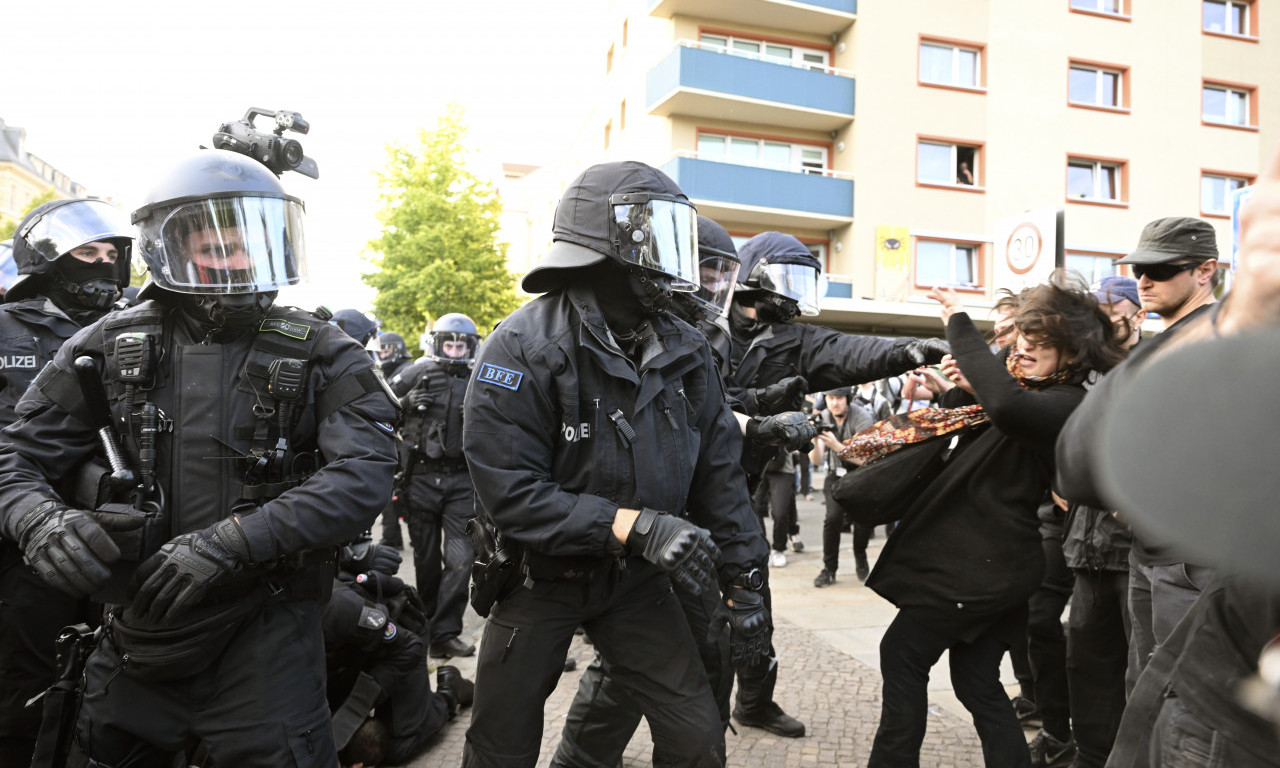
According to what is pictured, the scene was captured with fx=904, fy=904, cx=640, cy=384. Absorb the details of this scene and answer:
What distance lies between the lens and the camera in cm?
313

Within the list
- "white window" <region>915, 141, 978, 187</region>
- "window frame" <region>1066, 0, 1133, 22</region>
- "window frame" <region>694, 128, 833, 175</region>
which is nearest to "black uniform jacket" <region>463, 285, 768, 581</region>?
"window frame" <region>694, 128, 833, 175</region>

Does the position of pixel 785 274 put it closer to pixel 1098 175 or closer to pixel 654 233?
pixel 654 233

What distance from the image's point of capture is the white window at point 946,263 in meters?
22.8

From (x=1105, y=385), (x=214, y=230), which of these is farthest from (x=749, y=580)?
(x=214, y=230)

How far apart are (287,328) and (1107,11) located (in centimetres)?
2743

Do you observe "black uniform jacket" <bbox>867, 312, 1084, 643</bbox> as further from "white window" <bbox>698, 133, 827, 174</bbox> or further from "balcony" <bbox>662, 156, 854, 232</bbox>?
"white window" <bbox>698, 133, 827, 174</bbox>

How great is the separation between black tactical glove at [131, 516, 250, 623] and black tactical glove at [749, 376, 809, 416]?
243cm

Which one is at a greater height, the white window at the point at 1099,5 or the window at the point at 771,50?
the white window at the point at 1099,5

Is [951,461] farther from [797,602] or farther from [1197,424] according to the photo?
[797,602]

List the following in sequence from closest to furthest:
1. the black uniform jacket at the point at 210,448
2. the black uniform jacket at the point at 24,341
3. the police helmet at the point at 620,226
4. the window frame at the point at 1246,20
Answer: the black uniform jacket at the point at 210,448, the police helmet at the point at 620,226, the black uniform jacket at the point at 24,341, the window frame at the point at 1246,20

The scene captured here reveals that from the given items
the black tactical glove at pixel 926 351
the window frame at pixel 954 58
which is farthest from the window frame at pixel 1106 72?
the black tactical glove at pixel 926 351

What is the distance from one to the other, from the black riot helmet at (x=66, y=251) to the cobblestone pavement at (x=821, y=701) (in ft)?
8.07

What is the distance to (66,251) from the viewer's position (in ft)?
12.2

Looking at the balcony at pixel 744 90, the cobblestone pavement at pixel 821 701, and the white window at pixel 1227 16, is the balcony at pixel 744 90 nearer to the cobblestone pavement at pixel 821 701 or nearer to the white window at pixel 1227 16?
the white window at pixel 1227 16
